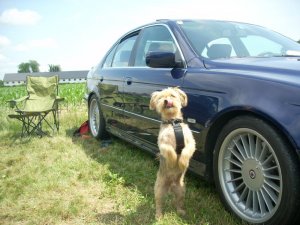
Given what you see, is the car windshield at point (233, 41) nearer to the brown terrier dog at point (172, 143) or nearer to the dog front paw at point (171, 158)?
the brown terrier dog at point (172, 143)

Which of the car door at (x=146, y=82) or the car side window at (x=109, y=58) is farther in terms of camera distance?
the car side window at (x=109, y=58)

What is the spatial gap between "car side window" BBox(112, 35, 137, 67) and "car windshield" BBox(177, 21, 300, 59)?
134cm

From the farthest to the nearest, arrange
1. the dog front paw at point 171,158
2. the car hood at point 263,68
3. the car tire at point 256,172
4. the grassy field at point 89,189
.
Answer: the grassy field at point 89,189, the dog front paw at point 171,158, the car hood at point 263,68, the car tire at point 256,172

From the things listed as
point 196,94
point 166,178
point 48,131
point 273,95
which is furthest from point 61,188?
point 48,131

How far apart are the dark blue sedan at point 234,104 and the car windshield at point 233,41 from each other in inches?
0.4

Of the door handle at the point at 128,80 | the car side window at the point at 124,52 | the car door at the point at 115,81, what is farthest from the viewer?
the car side window at the point at 124,52

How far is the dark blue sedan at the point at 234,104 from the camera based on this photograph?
2418 mm

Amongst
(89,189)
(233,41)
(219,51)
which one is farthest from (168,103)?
(89,189)

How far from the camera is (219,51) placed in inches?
143

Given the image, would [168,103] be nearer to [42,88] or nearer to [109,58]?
[109,58]

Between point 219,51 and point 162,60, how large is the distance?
629 millimetres

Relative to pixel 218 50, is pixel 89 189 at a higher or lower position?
lower

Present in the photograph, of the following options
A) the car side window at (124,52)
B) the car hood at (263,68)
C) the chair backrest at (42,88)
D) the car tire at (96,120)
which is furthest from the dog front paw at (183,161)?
the chair backrest at (42,88)

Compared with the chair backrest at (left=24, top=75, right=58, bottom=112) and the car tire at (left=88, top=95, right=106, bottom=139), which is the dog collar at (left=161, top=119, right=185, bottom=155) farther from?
the chair backrest at (left=24, top=75, right=58, bottom=112)
